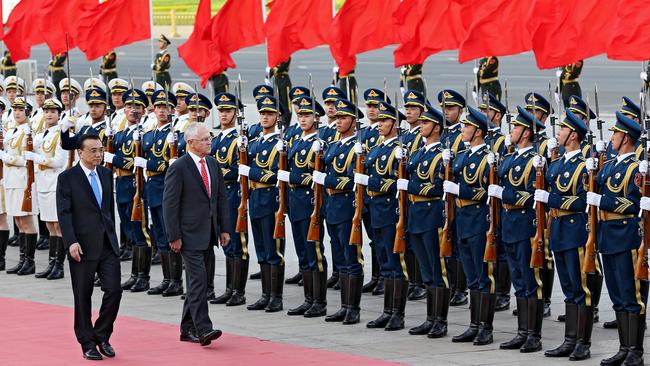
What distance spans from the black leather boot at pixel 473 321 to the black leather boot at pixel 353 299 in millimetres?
1217

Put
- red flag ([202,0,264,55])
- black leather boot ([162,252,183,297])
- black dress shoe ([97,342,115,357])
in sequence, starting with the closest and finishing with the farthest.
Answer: black dress shoe ([97,342,115,357]) < black leather boot ([162,252,183,297]) < red flag ([202,0,264,55])

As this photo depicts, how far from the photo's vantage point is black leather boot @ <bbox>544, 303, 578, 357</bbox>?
1245cm

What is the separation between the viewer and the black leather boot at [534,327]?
1268cm

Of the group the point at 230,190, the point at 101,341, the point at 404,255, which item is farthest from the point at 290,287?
the point at 101,341

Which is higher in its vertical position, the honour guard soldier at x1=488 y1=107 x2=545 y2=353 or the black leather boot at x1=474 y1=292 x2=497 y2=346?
the honour guard soldier at x1=488 y1=107 x2=545 y2=353

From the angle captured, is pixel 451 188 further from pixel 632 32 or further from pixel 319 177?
pixel 632 32

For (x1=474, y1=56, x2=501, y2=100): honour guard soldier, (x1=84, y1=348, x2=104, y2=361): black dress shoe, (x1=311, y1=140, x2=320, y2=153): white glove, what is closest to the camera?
(x1=84, y1=348, x2=104, y2=361): black dress shoe

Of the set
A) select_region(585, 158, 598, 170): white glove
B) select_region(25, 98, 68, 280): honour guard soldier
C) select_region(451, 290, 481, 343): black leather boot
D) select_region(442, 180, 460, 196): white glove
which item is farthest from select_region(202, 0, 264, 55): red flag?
select_region(585, 158, 598, 170): white glove

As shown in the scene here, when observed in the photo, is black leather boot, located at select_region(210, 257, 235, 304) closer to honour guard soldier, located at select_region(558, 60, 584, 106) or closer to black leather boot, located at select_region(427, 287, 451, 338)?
black leather boot, located at select_region(427, 287, 451, 338)

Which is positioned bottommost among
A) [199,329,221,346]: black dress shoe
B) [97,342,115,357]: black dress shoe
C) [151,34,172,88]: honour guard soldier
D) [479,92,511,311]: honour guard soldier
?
[97,342,115,357]: black dress shoe

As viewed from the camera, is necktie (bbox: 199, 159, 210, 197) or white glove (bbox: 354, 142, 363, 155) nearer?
necktie (bbox: 199, 159, 210, 197)

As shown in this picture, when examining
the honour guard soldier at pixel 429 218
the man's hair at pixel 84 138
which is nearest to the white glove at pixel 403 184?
the honour guard soldier at pixel 429 218

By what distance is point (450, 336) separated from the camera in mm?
13484

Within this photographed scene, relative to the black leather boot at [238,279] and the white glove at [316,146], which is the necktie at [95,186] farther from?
the black leather boot at [238,279]
